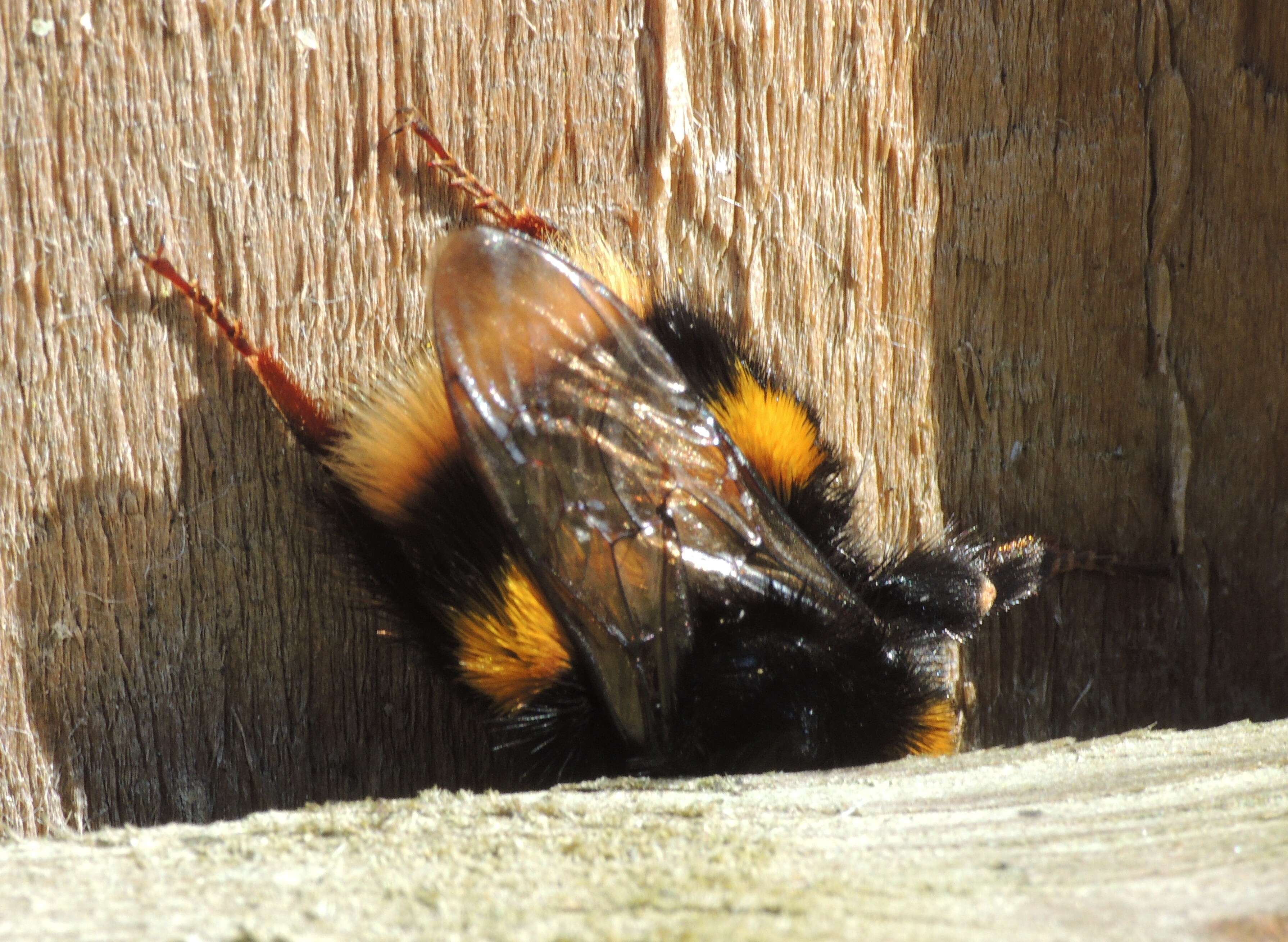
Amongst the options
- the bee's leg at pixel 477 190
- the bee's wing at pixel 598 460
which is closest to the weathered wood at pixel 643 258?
the bee's leg at pixel 477 190

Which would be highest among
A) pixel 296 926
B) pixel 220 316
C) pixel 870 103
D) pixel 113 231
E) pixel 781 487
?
pixel 870 103

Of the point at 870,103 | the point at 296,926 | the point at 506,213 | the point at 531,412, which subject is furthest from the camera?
the point at 870,103

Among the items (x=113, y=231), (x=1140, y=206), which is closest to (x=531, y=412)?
(x=113, y=231)

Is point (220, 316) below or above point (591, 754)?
above

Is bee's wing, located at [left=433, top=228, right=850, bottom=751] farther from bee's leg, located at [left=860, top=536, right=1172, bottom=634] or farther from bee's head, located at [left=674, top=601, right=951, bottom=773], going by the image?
bee's leg, located at [left=860, top=536, right=1172, bottom=634]

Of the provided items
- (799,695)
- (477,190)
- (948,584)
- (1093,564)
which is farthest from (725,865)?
(1093,564)

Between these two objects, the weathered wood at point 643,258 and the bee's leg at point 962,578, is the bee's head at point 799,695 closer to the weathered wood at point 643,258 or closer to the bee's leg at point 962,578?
the bee's leg at point 962,578

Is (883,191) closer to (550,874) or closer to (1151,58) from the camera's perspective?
(1151,58)

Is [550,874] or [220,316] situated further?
[220,316]

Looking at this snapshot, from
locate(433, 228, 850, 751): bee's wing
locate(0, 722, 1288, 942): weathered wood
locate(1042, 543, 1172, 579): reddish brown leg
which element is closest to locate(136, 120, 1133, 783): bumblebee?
locate(433, 228, 850, 751): bee's wing
